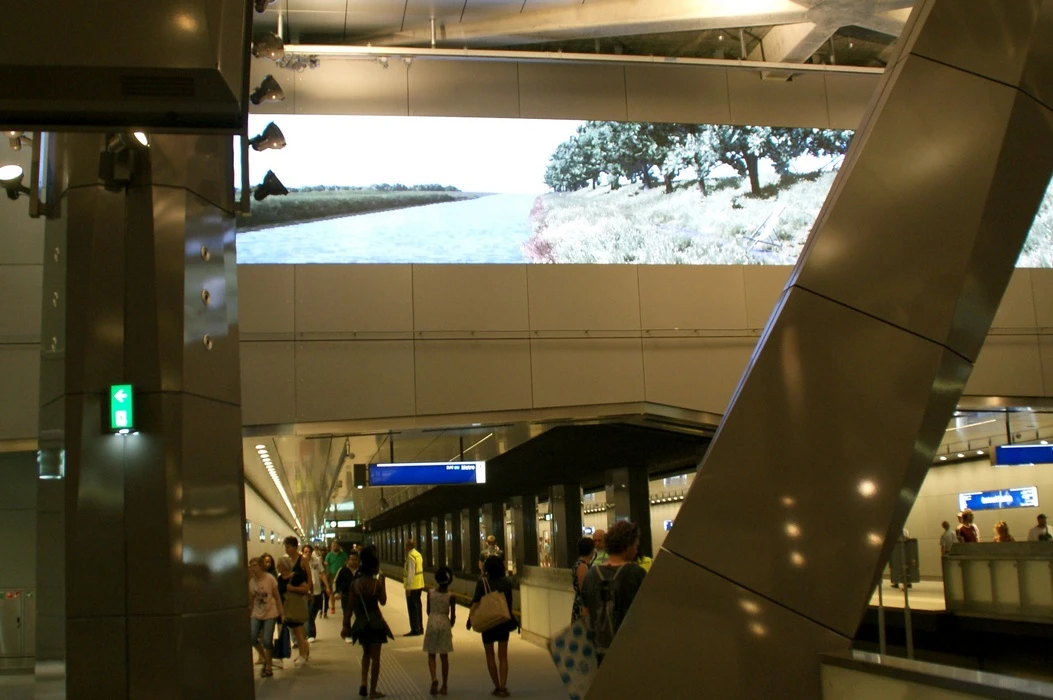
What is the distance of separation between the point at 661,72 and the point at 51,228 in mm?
11201

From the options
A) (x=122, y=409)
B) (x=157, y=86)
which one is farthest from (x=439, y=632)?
(x=157, y=86)

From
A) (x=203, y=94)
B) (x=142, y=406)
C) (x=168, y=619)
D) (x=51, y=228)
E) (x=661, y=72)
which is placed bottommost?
(x=168, y=619)

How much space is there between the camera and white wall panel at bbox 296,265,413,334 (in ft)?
48.9

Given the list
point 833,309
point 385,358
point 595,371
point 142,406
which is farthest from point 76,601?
point 595,371

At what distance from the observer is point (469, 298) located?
15352 mm

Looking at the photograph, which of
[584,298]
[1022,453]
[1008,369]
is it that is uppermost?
[584,298]

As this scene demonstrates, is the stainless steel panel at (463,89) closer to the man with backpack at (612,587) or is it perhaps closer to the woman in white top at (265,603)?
the woman in white top at (265,603)

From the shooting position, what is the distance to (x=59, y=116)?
370cm

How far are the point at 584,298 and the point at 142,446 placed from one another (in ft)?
31.7

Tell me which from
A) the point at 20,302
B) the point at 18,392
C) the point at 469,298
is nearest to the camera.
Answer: the point at 18,392

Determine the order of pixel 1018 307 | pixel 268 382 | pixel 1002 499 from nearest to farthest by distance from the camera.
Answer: pixel 268 382
pixel 1018 307
pixel 1002 499

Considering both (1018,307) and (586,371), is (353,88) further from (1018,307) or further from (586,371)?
(1018,307)

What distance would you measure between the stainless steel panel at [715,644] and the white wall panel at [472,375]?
10.7 metres

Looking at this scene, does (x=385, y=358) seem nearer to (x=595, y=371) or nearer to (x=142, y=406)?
(x=595, y=371)
